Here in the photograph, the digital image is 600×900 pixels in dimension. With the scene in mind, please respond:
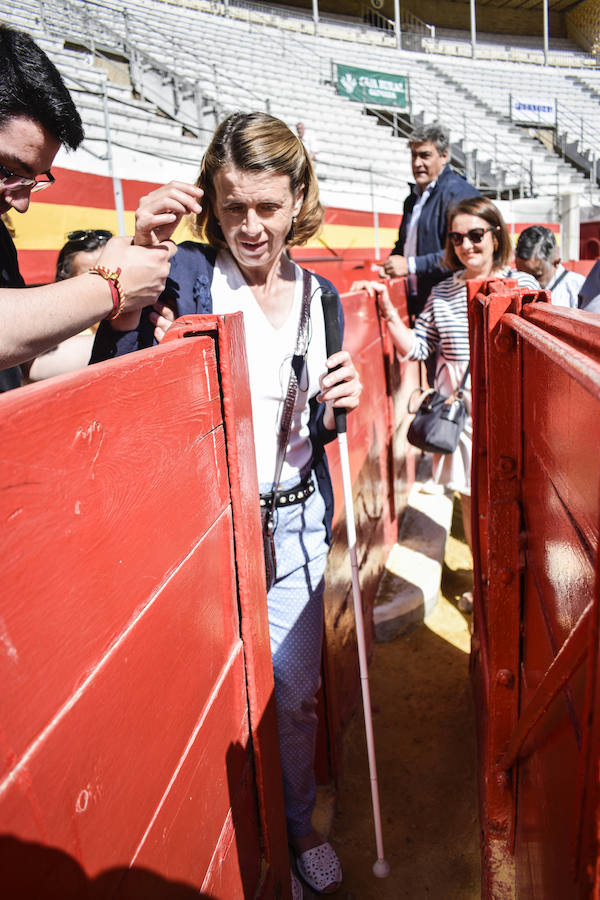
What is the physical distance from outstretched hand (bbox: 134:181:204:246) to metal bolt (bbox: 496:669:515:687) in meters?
1.22

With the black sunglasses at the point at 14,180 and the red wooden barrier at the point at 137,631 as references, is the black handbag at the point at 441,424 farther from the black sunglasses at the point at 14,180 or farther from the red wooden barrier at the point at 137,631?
the black sunglasses at the point at 14,180

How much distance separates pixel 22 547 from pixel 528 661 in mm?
1147

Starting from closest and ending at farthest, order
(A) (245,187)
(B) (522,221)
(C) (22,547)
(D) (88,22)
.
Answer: (C) (22,547) → (A) (245,187) → (D) (88,22) → (B) (522,221)

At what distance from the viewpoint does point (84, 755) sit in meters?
0.76

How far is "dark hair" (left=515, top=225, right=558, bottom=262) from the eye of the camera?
4.20m

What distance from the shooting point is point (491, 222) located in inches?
117

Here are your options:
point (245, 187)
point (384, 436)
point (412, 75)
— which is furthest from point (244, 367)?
point (412, 75)

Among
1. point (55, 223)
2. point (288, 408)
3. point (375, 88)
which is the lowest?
point (288, 408)

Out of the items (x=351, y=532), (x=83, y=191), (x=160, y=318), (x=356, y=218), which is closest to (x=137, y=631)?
(x=160, y=318)

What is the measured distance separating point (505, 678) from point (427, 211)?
3065 mm

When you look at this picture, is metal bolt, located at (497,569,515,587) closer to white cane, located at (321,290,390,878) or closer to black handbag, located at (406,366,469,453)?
white cane, located at (321,290,390,878)

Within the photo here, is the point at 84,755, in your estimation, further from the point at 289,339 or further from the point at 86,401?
the point at 289,339

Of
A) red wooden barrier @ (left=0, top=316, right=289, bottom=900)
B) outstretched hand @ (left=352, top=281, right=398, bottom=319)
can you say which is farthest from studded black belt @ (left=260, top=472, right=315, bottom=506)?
outstretched hand @ (left=352, top=281, right=398, bottom=319)

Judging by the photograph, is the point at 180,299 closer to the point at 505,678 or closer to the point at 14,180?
the point at 14,180
